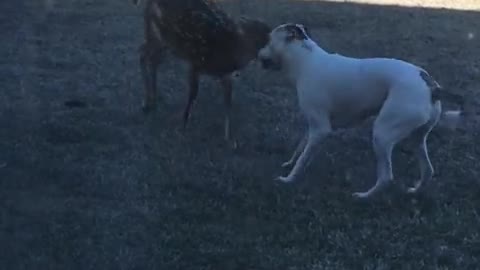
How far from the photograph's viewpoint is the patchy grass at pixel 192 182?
548 cm

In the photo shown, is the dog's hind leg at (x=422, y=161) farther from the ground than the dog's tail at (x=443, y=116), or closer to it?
closer to it

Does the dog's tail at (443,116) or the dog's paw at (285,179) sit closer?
the dog's tail at (443,116)

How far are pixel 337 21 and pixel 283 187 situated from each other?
217 inches

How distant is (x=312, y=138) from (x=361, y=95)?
1.33 ft

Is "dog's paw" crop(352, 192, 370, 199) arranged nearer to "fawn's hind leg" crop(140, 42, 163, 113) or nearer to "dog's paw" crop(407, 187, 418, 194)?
"dog's paw" crop(407, 187, 418, 194)

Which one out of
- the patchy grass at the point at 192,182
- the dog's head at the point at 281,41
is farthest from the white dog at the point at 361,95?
the patchy grass at the point at 192,182

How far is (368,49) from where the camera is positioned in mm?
10406

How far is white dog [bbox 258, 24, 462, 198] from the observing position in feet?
19.5

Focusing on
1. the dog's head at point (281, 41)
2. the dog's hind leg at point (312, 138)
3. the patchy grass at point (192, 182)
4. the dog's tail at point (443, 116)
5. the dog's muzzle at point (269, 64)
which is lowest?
the patchy grass at point (192, 182)

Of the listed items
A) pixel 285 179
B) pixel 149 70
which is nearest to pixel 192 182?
pixel 285 179

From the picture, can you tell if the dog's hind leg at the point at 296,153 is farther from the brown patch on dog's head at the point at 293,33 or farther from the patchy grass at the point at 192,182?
the brown patch on dog's head at the point at 293,33

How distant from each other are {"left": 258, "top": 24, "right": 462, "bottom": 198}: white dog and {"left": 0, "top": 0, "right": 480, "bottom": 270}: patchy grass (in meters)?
0.30

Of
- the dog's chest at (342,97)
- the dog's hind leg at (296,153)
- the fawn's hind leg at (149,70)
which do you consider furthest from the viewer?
the fawn's hind leg at (149,70)

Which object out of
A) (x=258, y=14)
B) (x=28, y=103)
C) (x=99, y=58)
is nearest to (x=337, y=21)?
(x=258, y=14)
